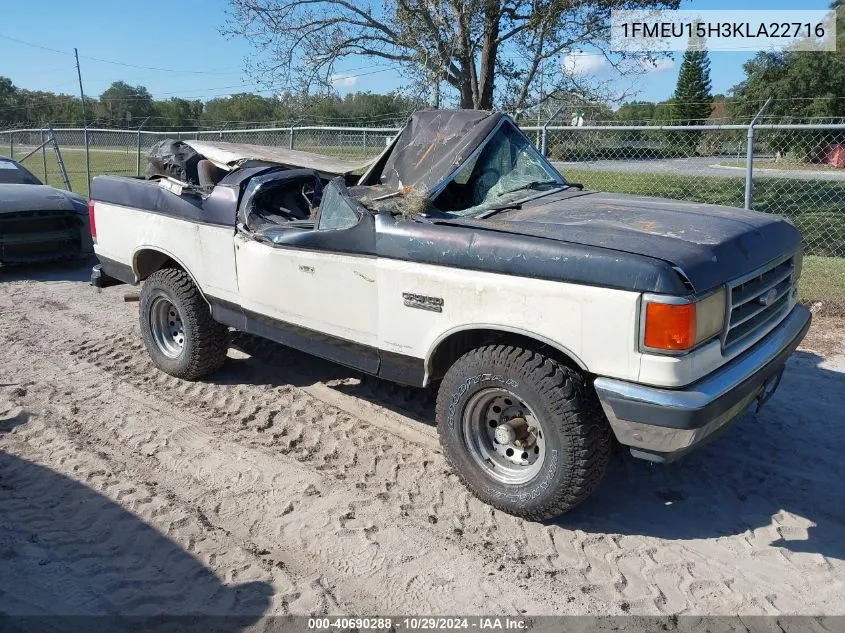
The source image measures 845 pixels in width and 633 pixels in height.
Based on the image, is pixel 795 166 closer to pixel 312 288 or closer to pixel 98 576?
pixel 312 288

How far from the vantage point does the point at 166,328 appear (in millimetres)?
5449

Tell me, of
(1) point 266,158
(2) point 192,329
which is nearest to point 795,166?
(1) point 266,158

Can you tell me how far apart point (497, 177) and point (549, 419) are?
1821 millimetres

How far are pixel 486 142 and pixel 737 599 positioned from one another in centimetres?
284

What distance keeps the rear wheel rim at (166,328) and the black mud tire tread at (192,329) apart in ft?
0.24

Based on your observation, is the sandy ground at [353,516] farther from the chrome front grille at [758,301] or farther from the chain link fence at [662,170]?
the chain link fence at [662,170]

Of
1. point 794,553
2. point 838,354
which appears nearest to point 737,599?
point 794,553

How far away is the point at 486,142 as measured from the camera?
4.28 metres

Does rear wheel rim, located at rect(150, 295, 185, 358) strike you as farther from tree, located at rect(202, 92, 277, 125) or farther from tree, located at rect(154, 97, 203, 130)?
tree, located at rect(154, 97, 203, 130)

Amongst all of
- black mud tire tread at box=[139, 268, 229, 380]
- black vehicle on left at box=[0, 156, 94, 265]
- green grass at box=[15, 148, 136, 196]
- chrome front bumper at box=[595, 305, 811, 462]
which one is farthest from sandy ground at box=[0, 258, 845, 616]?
green grass at box=[15, 148, 136, 196]

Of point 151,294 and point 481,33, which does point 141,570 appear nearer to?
point 151,294

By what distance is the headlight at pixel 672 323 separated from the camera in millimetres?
2785

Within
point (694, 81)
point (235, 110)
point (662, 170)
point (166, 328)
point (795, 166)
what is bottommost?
point (166, 328)

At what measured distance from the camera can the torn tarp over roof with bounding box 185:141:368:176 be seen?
526cm
